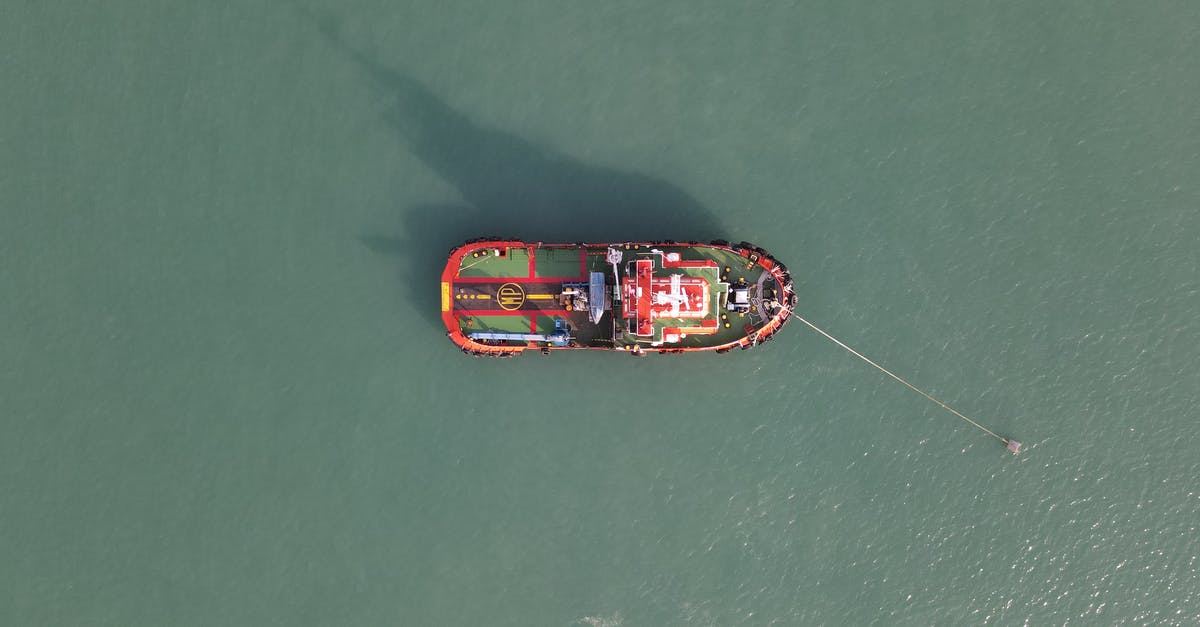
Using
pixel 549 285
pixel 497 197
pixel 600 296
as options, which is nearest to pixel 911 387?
pixel 600 296

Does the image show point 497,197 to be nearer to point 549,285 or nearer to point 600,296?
point 549,285

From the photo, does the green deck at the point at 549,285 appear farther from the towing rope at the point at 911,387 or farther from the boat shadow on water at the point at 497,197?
the towing rope at the point at 911,387

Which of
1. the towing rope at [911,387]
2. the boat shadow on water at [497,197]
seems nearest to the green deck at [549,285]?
the boat shadow on water at [497,197]

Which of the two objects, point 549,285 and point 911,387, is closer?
point 549,285

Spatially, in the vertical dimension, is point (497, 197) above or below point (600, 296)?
above

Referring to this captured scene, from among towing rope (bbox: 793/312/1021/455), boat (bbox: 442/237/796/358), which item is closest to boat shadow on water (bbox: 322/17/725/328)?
boat (bbox: 442/237/796/358)

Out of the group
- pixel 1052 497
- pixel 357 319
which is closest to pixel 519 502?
pixel 357 319

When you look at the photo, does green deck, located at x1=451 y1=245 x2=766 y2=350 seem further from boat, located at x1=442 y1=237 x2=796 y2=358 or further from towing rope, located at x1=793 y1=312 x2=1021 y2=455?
towing rope, located at x1=793 y1=312 x2=1021 y2=455

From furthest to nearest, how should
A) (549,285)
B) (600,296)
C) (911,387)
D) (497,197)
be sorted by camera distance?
(497,197) < (911,387) < (549,285) < (600,296)
